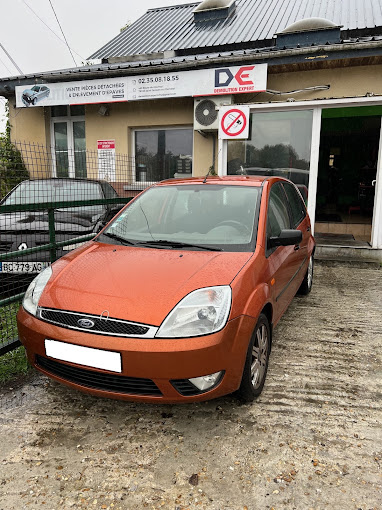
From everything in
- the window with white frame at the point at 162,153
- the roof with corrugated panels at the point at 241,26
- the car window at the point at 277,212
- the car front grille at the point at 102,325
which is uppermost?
the roof with corrugated panels at the point at 241,26

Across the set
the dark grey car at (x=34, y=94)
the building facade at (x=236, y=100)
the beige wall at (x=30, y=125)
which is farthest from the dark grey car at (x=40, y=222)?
the beige wall at (x=30, y=125)

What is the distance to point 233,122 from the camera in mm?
7301

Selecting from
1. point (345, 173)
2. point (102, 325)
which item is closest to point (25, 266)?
point (102, 325)

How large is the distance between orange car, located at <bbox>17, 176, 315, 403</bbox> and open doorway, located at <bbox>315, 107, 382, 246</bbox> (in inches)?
267

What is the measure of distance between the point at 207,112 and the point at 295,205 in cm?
422

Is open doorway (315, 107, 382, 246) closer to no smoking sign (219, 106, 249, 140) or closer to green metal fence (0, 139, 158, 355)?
no smoking sign (219, 106, 249, 140)

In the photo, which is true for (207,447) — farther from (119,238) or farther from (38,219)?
(38,219)

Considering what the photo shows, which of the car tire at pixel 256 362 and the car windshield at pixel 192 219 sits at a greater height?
the car windshield at pixel 192 219

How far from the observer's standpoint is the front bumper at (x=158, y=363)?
206 centimetres

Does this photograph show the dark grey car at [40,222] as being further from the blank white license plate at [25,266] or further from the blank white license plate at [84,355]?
the blank white license plate at [84,355]

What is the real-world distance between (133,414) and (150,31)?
12.7 metres

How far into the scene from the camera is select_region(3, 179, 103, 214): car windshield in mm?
5156

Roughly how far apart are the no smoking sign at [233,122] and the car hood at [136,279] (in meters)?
5.16

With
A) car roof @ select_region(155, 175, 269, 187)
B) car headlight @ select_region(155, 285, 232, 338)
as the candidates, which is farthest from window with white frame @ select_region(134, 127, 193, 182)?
car headlight @ select_region(155, 285, 232, 338)
